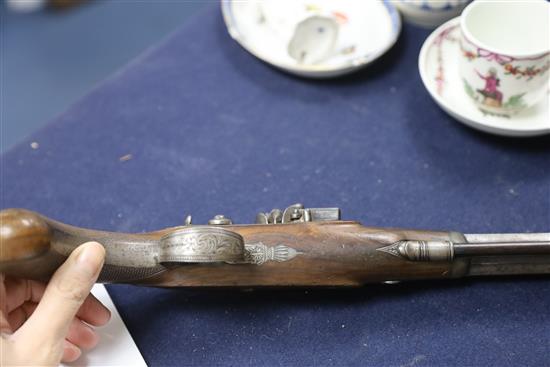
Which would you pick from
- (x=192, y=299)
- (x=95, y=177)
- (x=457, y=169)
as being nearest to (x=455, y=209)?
(x=457, y=169)

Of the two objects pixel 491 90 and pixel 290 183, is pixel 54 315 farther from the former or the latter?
pixel 491 90

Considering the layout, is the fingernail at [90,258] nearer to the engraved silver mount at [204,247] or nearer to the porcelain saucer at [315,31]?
the engraved silver mount at [204,247]

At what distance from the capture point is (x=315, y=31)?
0.97 meters

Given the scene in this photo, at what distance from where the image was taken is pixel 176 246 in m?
0.62

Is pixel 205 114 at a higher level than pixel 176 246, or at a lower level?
lower

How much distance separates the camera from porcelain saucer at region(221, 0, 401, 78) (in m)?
0.95

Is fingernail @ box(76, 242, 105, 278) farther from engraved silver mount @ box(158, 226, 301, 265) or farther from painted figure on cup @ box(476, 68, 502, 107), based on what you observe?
painted figure on cup @ box(476, 68, 502, 107)

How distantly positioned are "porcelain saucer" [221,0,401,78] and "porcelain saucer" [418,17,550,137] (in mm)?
66

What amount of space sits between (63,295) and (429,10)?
65 cm

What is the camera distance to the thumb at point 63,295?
587 mm

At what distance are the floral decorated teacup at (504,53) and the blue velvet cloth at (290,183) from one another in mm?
66

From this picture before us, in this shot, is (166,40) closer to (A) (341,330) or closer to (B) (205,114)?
(B) (205,114)

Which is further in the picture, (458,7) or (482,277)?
(458,7)

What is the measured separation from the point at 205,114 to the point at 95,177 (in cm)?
17
